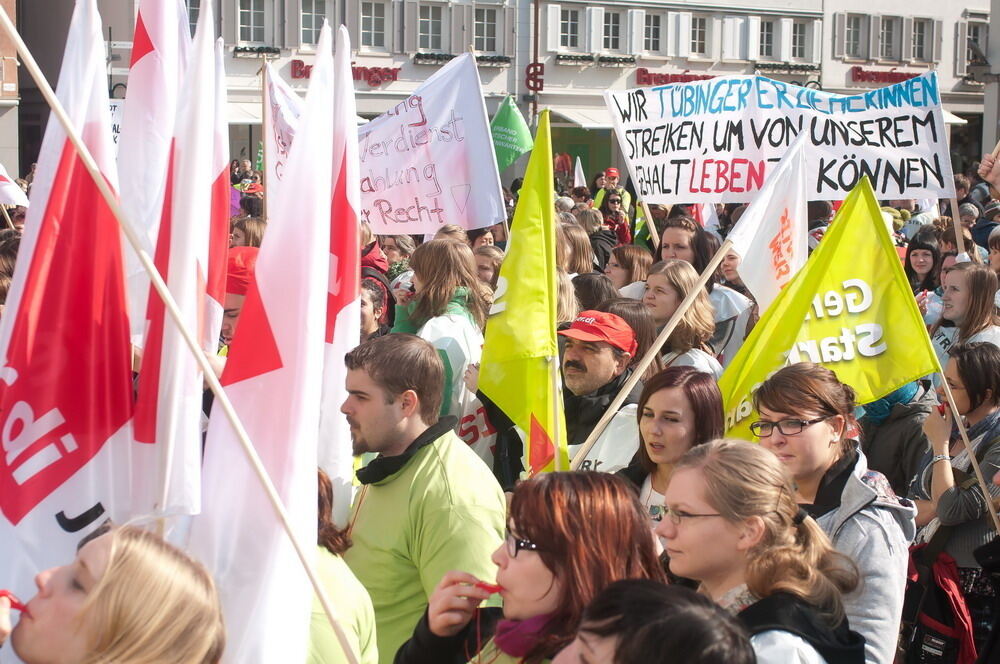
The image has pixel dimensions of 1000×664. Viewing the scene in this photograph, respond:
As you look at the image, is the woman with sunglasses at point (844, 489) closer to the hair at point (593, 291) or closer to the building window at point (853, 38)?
the hair at point (593, 291)

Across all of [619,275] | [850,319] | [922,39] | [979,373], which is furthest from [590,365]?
[922,39]

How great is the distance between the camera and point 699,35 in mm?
39562

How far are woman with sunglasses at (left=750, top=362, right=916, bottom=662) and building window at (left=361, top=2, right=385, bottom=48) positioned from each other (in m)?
Result: 32.9

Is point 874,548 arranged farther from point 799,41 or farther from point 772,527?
point 799,41

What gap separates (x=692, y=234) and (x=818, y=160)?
1.02 m

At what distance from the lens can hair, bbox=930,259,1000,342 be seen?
6.64 meters

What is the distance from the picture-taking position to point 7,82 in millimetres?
31297

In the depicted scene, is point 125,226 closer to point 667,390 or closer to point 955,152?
point 667,390

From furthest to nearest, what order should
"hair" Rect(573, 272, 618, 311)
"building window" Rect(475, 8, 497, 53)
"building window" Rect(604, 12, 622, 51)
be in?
"building window" Rect(604, 12, 622, 51)
"building window" Rect(475, 8, 497, 53)
"hair" Rect(573, 272, 618, 311)

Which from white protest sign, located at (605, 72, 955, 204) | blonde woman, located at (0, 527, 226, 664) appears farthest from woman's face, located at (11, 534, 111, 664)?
white protest sign, located at (605, 72, 955, 204)

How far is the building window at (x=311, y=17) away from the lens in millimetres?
34906

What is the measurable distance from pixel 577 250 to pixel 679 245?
25.4 inches

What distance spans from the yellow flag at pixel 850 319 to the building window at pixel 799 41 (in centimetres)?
3746

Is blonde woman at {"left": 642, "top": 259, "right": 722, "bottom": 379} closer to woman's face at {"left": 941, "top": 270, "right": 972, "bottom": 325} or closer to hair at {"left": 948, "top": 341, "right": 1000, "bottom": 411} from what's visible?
hair at {"left": 948, "top": 341, "right": 1000, "bottom": 411}
